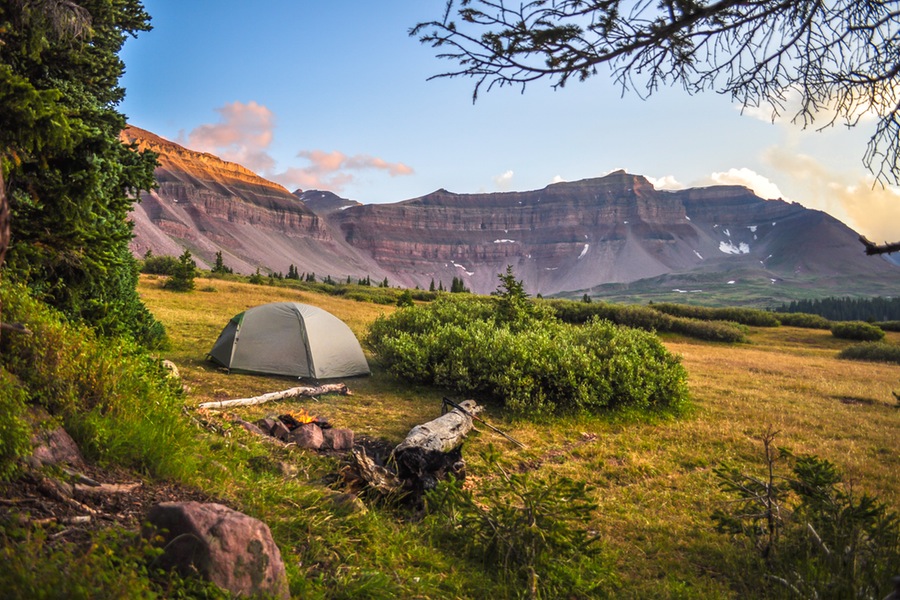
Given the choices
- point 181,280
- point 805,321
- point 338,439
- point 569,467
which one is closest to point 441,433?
point 338,439

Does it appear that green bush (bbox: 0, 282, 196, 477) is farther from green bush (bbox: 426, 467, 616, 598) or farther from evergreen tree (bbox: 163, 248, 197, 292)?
evergreen tree (bbox: 163, 248, 197, 292)

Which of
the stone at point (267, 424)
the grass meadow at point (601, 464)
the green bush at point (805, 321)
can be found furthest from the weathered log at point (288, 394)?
the green bush at point (805, 321)

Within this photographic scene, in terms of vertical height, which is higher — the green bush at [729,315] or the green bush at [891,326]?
the green bush at [729,315]

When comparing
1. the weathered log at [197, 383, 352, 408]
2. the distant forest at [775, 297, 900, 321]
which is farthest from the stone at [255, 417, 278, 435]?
the distant forest at [775, 297, 900, 321]

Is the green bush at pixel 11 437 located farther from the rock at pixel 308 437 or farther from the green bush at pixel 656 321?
the green bush at pixel 656 321

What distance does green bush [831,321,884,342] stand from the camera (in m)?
37.6

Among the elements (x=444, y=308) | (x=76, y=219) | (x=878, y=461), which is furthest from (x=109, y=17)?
(x=878, y=461)

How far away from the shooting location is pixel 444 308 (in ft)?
57.3

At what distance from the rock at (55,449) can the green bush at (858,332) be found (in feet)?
153

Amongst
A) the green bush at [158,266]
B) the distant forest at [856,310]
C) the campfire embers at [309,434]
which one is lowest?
the distant forest at [856,310]

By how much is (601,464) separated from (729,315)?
46002 millimetres

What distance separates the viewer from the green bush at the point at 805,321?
148ft

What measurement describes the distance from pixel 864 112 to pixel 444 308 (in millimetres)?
13658

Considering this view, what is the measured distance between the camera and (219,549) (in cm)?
329
